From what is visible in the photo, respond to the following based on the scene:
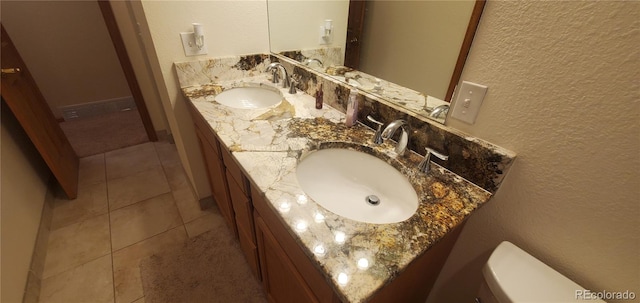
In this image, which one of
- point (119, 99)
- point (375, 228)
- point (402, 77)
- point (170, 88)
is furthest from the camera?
point (119, 99)

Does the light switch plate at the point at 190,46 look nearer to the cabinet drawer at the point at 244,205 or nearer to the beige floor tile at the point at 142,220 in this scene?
the cabinet drawer at the point at 244,205

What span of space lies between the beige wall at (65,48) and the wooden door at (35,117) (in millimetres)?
1085

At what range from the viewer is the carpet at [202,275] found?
48.3 inches

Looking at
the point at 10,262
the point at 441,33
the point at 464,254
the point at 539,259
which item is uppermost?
the point at 441,33

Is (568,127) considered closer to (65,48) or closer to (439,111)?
(439,111)

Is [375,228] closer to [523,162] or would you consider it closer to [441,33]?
[523,162]

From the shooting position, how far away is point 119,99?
10.1ft

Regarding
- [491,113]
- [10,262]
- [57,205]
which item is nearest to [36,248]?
[10,262]

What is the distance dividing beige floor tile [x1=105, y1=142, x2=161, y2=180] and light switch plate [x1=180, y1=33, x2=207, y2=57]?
134 cm

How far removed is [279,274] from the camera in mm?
832

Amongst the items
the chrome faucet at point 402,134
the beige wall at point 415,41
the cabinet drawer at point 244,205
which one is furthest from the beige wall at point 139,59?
the chrome faucet at point 402,134

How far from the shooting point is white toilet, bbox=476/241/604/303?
1.80ft

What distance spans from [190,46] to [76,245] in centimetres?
137

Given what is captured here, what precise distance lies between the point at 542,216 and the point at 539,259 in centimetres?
13
